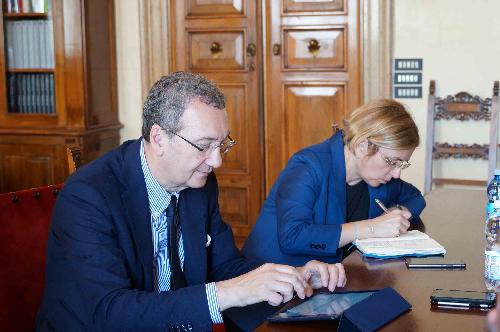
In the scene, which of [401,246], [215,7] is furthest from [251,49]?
[401,246]

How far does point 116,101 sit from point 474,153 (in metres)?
2.22

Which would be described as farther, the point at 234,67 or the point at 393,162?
the point at 234,67

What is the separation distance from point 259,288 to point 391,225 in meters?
0.80

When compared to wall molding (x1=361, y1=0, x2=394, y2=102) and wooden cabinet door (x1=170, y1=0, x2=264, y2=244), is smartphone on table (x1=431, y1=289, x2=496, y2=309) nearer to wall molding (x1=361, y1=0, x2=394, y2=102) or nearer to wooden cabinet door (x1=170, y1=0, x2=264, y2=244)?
wall molding (x1=361, y1=0, x2=394, y2=102)

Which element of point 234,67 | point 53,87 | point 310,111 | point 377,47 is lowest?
point 310,111

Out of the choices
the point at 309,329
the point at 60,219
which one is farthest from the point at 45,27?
the point at 309,329

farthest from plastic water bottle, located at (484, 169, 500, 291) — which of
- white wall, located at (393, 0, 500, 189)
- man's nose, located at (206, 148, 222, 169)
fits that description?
white wall, located at (393, 0, 500, 189)

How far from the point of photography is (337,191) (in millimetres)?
2520

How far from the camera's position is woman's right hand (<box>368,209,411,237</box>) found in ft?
7.54

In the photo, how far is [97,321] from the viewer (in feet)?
5.40

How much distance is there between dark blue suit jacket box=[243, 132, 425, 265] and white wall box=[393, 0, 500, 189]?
5.78ft

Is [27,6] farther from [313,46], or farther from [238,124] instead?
[313,46]

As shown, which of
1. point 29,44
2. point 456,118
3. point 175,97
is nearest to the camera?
point 175,97

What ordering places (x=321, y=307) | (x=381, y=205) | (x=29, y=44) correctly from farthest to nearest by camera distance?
(x=29, y=44) → (x=381, y=205) → (x=321, y=307)
